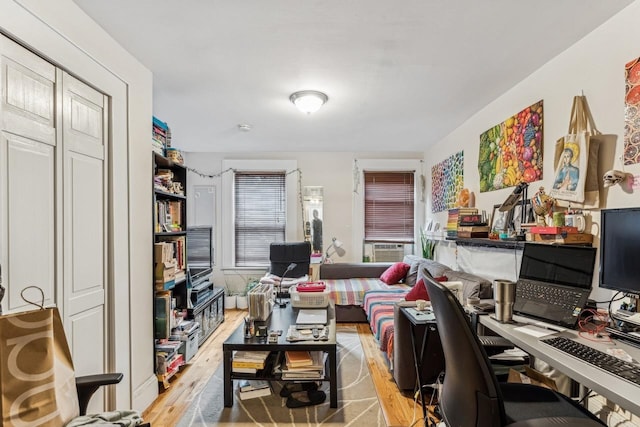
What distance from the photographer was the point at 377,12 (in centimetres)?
173

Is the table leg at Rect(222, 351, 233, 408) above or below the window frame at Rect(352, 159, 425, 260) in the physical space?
below

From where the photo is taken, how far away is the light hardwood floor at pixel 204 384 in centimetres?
219

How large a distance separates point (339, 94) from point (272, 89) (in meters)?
0.57

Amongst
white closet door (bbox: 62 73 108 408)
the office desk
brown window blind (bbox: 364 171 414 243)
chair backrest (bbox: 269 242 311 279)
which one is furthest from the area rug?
brown window blind (bbox: 364 171 414 243)

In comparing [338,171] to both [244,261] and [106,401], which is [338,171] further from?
[106,401]

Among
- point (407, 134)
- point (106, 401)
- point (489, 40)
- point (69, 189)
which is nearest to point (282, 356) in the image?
point (106, 401)

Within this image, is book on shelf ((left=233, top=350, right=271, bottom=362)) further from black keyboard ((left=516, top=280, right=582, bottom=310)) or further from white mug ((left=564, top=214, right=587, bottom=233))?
white mug ((left=564, top=214, right=587, bottom=233))

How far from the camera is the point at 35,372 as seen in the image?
125 cm

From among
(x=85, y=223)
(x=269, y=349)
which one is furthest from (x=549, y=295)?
(x=85, y=223)

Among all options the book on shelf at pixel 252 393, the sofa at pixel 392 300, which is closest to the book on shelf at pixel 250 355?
the book on shelf at pixel 252 393

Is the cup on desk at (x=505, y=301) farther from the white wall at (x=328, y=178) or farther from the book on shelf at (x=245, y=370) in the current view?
the white wall at (x=328, y=178)

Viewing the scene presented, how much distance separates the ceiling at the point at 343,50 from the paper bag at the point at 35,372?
60.7 inches

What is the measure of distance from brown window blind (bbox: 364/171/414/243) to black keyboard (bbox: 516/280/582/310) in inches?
132

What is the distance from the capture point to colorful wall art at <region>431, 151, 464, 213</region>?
3.85m
